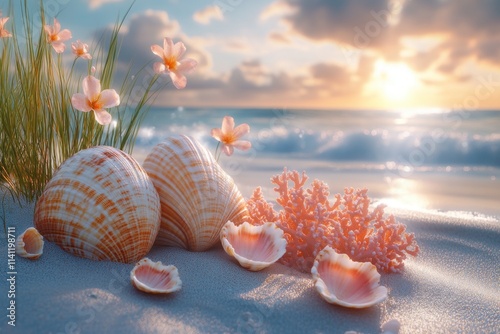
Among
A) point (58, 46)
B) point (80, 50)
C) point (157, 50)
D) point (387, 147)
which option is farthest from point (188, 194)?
point (387, 147)

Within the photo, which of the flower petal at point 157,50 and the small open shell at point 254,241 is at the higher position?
the flower petal at point 157,50

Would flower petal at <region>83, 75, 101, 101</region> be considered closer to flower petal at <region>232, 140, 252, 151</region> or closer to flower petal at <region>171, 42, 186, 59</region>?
flower petal at <region>171, 42, 186, 59</region>

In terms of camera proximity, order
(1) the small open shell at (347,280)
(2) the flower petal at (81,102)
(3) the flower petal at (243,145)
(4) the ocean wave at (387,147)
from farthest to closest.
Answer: (4) the ocean wave at (387,147) < (3) the flower petal at (243,145) < (2) the flower petal at (81,102) < (1) the small open shell at (347,280)

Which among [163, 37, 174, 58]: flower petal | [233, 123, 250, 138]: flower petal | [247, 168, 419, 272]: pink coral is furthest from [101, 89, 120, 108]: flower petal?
[247, 168, 419, 272]: pink coral

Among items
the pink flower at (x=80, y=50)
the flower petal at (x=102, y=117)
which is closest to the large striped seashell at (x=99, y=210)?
the flower petal at (x=102, y=117)

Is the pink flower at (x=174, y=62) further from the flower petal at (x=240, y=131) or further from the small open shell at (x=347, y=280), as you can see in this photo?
the small open shell at (x=347, y=280)

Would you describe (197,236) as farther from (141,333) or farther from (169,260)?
(141,333)
